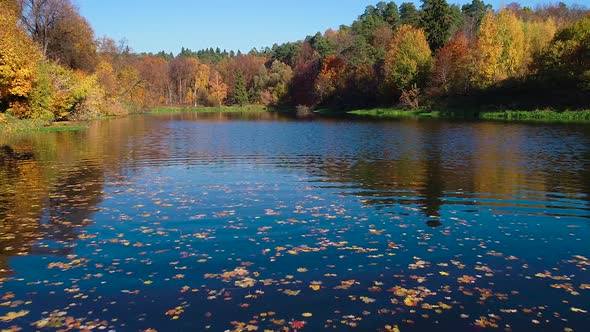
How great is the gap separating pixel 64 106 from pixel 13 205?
5012cm

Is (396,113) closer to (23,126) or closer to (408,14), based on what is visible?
(408,14)

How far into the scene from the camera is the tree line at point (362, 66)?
5677 centimetres

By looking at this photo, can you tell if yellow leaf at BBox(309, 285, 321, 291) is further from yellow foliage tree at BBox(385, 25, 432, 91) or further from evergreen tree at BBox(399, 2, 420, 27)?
evergreen tree at BBox(399, 2, 420, 27)

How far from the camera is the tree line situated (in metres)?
56.8

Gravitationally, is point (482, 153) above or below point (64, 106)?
below

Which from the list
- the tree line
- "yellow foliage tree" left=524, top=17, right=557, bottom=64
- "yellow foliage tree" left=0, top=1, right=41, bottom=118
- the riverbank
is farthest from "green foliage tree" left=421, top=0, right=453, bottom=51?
"yellow foliage tree" left=0, top=1, right=41, bottom=118

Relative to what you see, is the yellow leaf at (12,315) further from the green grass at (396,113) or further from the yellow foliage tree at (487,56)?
the yellow foliage tree at (487,56)

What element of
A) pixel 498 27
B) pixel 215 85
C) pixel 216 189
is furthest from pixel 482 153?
pixel 215 85

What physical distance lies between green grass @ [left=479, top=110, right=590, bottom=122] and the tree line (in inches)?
181

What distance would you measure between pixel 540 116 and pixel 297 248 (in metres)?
61.3

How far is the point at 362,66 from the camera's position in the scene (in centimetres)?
10569

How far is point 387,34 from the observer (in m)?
115

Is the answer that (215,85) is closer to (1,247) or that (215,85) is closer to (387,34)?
(387,34)

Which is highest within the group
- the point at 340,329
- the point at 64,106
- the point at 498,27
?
the point at 498,27
